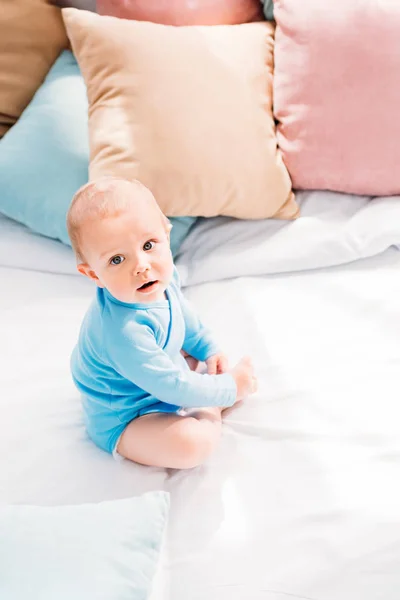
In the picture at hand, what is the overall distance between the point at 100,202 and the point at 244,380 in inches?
15.2

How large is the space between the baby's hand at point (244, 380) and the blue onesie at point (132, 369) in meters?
0.02

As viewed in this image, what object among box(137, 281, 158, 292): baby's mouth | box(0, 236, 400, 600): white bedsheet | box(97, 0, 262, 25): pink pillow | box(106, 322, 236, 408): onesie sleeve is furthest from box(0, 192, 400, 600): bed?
box(97, 0, 262, 25): pink pillow

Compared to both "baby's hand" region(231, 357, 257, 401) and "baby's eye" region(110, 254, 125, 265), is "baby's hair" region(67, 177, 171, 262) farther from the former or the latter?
"baby's hand" region(231, 357, 257, 401)

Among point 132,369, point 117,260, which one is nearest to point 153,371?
point 132,369

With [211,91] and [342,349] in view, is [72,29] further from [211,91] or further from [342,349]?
[342,349]

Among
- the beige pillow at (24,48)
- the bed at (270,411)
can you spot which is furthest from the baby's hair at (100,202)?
the beige pillow at (24,48)

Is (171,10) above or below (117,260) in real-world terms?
above

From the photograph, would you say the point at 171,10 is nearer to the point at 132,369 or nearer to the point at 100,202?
the point at 100,202

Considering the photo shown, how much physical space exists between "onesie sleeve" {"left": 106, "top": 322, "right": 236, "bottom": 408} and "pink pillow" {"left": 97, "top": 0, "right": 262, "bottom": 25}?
81 cm

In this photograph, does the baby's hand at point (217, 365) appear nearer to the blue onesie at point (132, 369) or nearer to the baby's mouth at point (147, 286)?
the blue onesie at point (132, 369)

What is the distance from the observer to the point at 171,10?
4.88 feet

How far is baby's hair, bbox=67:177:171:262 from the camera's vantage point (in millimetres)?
957

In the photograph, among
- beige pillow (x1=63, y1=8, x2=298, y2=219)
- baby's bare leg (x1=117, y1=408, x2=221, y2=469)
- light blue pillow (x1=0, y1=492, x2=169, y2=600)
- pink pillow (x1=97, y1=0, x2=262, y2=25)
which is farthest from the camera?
pink pillow (x1=97, y1=0, x2=262, y2=25)

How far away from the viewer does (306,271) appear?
55.4 inches
